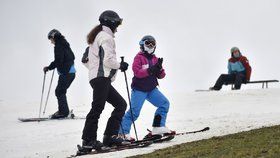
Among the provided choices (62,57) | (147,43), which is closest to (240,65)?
(62,57)

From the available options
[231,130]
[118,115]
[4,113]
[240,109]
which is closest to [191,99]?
[240,109]

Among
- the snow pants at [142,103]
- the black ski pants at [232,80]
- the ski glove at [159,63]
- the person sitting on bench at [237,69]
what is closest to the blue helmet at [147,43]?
the ski glove at [159,63]

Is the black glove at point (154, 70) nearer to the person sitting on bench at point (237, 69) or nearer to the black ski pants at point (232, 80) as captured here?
the person sitting on bench at point (237, 69)

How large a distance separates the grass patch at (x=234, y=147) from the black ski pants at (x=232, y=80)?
13.7 meters

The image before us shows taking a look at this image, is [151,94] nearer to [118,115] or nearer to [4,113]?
[118,115]

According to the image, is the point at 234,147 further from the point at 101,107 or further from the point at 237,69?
the point at 237,69

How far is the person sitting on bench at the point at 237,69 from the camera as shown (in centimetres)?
2384

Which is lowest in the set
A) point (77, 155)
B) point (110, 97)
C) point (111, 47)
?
point (77, 155)

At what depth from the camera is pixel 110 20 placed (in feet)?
34.4

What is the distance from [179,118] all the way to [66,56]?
3.57m

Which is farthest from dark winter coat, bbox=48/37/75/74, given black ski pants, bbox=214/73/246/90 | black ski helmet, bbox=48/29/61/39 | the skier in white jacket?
black ski pants, bbox=214/73/246/90

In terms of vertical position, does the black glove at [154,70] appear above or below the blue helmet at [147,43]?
below

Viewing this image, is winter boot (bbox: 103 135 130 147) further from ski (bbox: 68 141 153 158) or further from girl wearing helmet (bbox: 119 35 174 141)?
girl wearing helmet (bbox: 119 35 174 141)

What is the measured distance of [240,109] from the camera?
16.4 metres
